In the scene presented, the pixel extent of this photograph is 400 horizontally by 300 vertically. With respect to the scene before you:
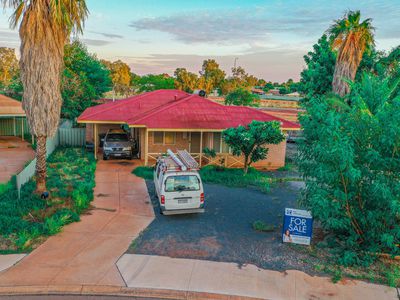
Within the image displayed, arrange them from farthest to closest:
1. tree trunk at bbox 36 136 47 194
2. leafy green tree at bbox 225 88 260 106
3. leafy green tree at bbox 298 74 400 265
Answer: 1. leafy green tree at bbox 225 88 260 106
2. tree trunk at bbox 36 136 47 194
3. leafy green tree at bbox 298 74 400 265

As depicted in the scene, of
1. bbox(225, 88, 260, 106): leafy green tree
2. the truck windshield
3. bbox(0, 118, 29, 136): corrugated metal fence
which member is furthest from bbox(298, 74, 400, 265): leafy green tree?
bbox(225, 88, 260, 106): leafy green tree

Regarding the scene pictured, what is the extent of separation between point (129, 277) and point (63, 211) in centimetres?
485

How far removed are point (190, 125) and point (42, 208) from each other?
32.8 feet

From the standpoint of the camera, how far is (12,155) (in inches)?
907

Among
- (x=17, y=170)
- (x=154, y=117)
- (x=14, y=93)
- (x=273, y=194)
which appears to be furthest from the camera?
(x=14, y=93)

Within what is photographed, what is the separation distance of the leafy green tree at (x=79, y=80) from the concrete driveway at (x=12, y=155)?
522cm

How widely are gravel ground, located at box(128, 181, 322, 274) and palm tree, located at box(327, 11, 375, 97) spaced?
685cm

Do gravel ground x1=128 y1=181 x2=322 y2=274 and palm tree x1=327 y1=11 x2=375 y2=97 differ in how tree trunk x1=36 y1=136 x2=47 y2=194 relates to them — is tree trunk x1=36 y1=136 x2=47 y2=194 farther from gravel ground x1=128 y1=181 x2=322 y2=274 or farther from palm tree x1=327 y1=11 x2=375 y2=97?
palm tree x1=327 y1=11 x2=375 y2=97

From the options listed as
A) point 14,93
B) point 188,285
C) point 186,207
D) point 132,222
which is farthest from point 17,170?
point 14,93

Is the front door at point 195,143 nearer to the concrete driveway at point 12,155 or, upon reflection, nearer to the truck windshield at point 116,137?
the truck windshield at point 116,137

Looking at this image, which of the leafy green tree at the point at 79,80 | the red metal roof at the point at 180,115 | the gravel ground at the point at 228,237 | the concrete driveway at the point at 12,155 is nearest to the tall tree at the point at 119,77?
the leafy green tree at the point at 79,80

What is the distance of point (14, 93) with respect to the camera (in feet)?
124

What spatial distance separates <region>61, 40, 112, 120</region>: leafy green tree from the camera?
3123cm

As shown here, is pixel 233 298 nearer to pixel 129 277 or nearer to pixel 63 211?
pixel 129 277
